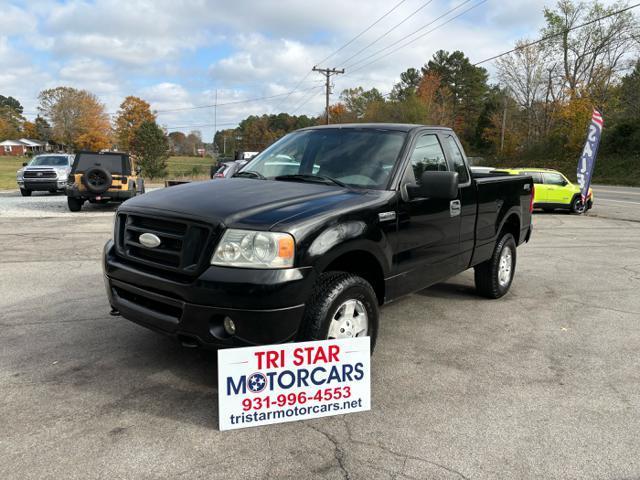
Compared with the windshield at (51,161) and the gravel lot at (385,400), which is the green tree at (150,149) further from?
the gravel lot at (385,400)

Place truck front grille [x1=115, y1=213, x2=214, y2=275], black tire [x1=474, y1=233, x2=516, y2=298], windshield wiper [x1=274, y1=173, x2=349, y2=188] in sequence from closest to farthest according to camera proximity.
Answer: truck front grille [x1=115, y1=213, x2=214, y2=275] → windshield wiper [x1=274, y1=173, x2=349, y2=188] → black tire [x1=474, y1=233, x2=516, y2=298]

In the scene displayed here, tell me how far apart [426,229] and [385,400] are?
1512mm

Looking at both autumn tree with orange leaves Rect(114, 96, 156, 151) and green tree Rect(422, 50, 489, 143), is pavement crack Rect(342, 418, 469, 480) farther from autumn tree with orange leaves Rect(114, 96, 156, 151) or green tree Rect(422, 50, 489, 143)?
green tree Rect(422, 50, 489, 143)

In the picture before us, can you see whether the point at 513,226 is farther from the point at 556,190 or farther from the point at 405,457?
the point at 556,190

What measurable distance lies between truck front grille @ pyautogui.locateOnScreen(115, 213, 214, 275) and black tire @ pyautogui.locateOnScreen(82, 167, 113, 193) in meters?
11.5

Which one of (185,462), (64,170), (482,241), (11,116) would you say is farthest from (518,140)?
(11,116)

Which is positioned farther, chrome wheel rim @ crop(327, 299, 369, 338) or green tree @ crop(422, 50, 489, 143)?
green tree @ crop(422, 50, 489, 143)

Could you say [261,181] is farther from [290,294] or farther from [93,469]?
[93,469]

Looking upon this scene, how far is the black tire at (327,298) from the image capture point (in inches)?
125

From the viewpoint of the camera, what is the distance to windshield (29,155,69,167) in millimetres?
20688

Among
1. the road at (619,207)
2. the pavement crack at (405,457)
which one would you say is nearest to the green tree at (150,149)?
the road at (619,207)

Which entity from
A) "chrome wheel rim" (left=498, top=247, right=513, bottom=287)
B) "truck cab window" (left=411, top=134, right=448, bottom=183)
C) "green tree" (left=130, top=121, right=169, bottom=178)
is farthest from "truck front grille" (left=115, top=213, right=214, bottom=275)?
"green tree" (left=130, top=121, right=169, bottom=178)

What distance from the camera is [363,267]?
3793mm

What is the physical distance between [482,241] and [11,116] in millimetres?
145293
